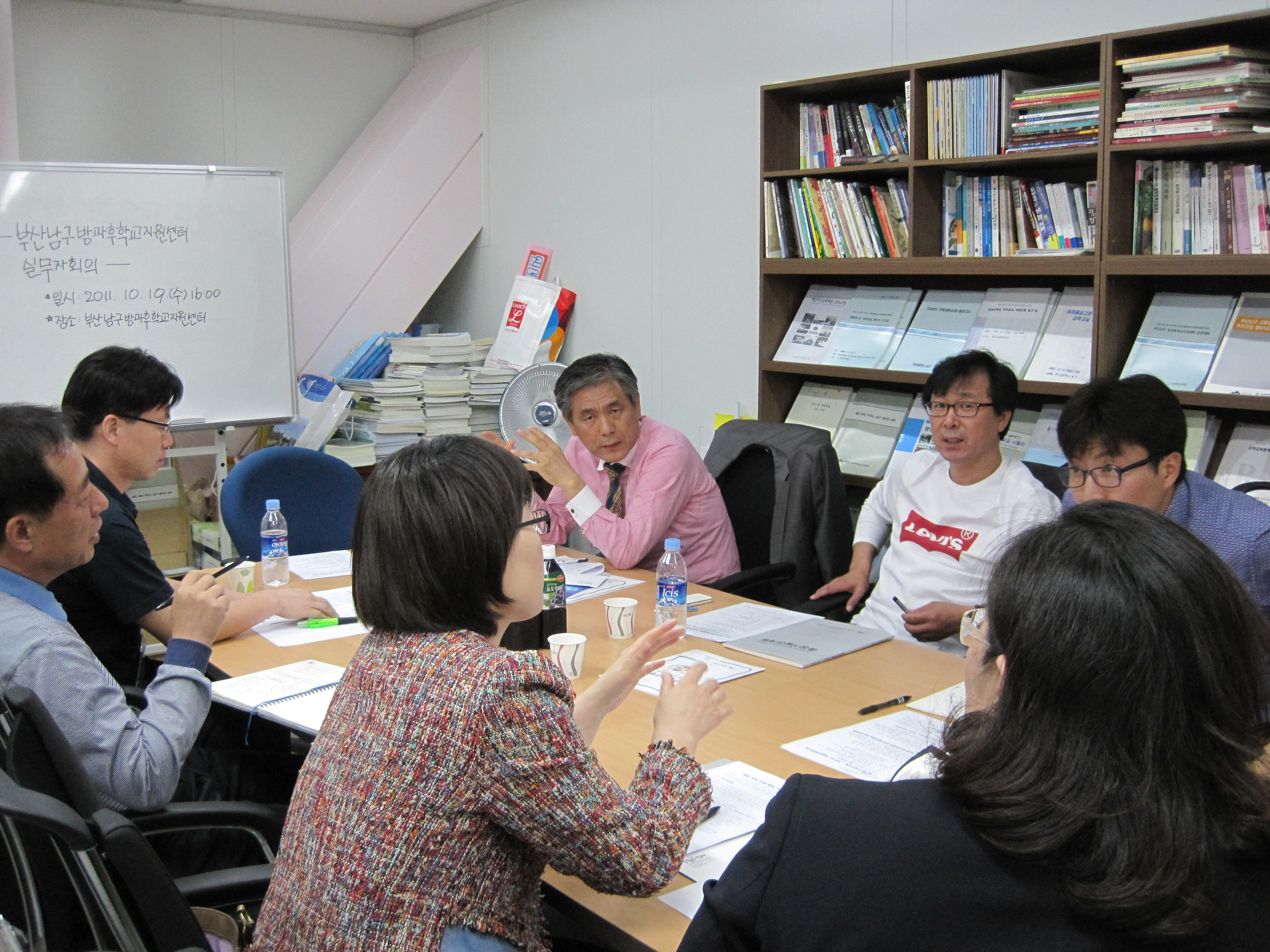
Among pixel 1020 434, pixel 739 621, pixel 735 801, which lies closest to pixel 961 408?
pixel 1020 434

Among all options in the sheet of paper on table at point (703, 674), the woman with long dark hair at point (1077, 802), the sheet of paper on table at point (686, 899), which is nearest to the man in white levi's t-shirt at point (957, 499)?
the sheet of paper on table at point (703, 674)

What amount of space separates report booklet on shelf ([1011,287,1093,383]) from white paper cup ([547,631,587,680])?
69.0 inches

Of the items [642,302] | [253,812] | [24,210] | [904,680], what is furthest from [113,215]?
[904,680]

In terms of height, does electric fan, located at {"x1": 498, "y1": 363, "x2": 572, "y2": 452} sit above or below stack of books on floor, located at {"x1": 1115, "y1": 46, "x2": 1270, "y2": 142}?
below

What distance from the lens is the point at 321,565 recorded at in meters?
3.10

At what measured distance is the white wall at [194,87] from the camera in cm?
498

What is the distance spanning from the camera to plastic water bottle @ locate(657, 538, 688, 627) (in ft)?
8.08

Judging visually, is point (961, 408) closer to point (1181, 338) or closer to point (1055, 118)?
point (1181, 338)

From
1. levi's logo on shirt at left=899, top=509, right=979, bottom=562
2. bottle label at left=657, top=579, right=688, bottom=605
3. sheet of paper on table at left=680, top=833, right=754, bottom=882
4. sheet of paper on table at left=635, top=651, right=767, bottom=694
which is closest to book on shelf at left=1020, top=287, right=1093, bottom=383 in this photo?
levi's logo on shirt at left=899, top=509, right=979, bottom=562

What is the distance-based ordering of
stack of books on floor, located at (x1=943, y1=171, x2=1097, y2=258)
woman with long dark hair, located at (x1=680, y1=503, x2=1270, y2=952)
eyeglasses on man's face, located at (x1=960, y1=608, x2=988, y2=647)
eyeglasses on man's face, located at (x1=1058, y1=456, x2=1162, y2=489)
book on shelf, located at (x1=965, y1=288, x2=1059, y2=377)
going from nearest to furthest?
woman with long dark hair, located at (x1=680, y1=503, x2=1270, y2=952) < eyeglasses on man's face, located at (x1=960, y1=608, x2=988, y2=647) < eyeglasses on man's face, located at (x1=1058, y1=456, x2=1162, y2=489) < stack of books on floor, located at (x1=943, y1=171, x2=1097, y2=258) < book on shelf, located at (x1=965, y1=288, x2=1059, y2=377)

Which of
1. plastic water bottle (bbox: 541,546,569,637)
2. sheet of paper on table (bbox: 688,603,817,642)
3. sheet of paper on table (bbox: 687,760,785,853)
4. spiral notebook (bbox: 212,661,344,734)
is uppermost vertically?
plastic water bottle (bbox: 541,546,569,637)

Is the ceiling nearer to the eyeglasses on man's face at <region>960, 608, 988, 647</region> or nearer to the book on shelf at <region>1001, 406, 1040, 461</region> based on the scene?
the book on shelf at <region>1001, 406, 1040, 461</region>

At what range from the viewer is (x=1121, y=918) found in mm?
844

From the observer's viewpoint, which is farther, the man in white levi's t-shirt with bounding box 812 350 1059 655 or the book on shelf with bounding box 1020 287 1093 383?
the book on shelf with bounding box 1020 287 1093 383
